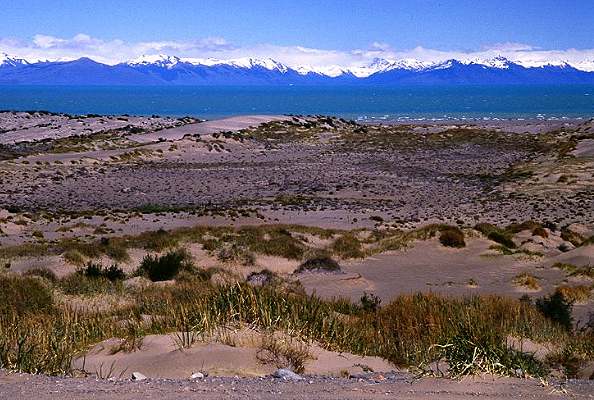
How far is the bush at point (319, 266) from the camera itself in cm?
1820

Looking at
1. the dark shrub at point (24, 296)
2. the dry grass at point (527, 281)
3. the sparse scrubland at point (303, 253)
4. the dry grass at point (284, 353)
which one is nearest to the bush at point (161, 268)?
the sparse scrubland at point (303, 253)

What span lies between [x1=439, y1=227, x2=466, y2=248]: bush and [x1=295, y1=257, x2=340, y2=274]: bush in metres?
5.11

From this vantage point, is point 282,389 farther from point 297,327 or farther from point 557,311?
point 557,311

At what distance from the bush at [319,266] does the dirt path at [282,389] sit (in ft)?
39.1

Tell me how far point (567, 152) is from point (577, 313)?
136ft

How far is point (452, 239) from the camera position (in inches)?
870

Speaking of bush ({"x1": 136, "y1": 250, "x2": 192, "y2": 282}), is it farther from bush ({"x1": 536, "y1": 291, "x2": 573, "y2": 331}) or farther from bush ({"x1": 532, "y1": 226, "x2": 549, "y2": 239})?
bush ({"x1": 532, "y1": 226, "x2": 549, "y2": 239})

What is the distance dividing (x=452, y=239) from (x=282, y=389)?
1709cm

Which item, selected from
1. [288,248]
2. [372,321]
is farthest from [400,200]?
[372,321]

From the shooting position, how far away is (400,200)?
119ft

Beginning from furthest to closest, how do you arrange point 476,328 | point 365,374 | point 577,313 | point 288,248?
point 288,248
point 577,313
point 476,328
point 365,374

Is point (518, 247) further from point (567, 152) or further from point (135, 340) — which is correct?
point (567, 152)

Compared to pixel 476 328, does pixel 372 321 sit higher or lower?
lower

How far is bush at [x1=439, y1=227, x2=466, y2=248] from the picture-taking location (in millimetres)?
21969
